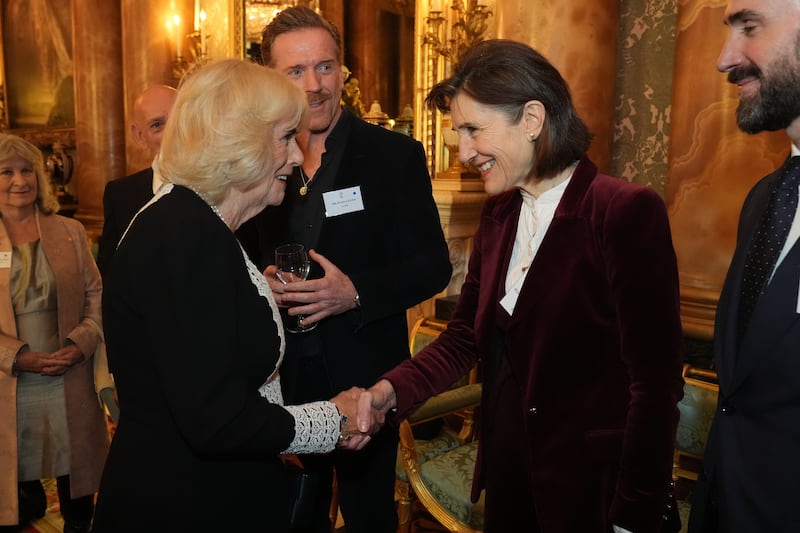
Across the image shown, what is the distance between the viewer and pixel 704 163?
2.92 m

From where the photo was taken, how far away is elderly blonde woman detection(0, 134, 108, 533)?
3217mm

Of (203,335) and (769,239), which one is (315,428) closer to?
(203,335)

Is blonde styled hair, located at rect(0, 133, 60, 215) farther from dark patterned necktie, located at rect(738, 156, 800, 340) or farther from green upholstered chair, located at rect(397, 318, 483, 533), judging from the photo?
dark patterned necktie, located at rect(738, 156, 800, 340)

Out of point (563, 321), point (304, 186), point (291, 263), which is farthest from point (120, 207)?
point (563, 321)

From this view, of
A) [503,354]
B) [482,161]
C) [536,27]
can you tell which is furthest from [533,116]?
[536,27]

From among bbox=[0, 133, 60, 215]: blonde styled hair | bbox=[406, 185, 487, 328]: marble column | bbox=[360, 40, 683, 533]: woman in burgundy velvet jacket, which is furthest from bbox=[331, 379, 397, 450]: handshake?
bbox=[406, 185, 487, 328]: marble column

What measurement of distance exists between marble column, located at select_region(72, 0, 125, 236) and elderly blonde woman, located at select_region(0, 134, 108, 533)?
444cm

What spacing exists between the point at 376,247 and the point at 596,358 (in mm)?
969

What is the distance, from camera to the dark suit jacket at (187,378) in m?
1.42

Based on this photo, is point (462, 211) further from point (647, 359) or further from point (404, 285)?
point (647, 359)

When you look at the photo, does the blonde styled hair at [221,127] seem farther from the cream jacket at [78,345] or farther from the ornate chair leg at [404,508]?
the cream jacket at [78,345]

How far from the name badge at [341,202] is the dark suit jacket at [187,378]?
2.33 feet

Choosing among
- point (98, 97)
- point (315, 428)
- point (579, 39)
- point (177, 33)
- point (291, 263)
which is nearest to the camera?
point (315, 428)

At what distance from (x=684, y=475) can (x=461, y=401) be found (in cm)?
95
